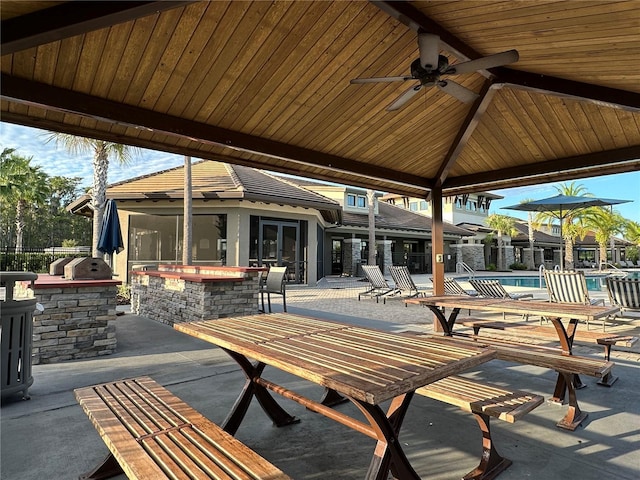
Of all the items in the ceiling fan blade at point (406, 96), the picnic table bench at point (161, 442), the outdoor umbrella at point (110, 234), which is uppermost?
the ceiling fan blade at point (406, 96)

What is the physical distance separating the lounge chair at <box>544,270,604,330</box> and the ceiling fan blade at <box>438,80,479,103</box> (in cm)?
418

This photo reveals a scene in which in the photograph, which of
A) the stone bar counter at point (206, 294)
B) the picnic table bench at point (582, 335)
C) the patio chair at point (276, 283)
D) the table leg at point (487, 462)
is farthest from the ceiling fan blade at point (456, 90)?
the patio chair at point (276, 283)

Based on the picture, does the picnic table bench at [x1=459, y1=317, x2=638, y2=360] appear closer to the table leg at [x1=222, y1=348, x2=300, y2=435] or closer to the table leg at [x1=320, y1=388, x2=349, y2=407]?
the table leg at [x1=320, y1=388, x2=349, y2=407]

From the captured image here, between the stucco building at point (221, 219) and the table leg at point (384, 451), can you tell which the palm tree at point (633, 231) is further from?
the table leg at point (384, 451)

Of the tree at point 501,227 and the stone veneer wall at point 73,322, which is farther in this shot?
the tree at point 501,227

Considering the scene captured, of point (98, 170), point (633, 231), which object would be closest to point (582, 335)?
point (98, 170)

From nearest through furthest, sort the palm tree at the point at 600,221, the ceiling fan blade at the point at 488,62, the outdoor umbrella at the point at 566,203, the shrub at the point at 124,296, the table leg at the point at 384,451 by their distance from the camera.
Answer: the table leg at the point at 384,451, the ceiling fan blade at the point at 488,62, the outdoor umbrella at the point at 566,203, the shrub at the point at 124,296, the palm tree at the point at 600,221

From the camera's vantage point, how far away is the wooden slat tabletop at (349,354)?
164cm

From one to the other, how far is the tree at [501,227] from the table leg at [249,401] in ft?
103

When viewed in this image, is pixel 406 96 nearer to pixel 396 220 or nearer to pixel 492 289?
pixel 492 289

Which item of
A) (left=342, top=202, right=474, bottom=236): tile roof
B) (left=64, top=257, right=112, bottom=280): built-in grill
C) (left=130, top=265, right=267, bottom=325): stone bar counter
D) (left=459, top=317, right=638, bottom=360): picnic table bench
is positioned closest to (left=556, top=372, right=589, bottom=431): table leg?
(left=459, top=317, right=638, bottom=360): picnic table bench

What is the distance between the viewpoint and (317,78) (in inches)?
147

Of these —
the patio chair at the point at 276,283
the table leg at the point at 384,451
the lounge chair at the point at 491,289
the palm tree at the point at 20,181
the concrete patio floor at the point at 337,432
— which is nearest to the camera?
the table leg at the point at 384,451

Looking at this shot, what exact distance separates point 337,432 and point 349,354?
3.62 ft
